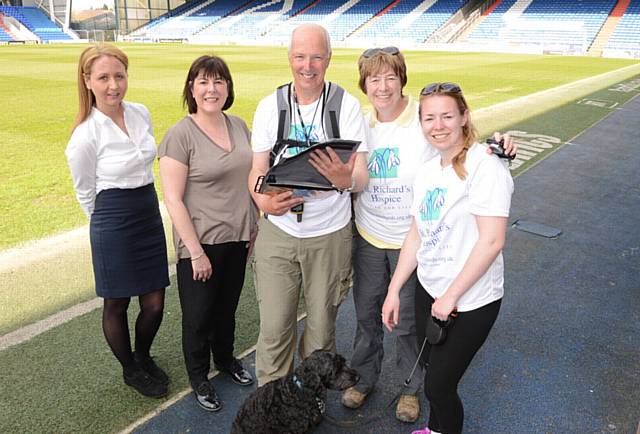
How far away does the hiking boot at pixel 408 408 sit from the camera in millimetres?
2977

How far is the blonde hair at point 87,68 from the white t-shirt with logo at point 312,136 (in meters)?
0.92

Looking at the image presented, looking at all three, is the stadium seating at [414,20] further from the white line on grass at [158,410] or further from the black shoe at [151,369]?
the white line on grass at [158,410]

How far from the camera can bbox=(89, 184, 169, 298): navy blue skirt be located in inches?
112

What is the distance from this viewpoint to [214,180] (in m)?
2.82

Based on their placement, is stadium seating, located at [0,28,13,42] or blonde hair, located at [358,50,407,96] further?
stadium seating, located at [0,28,13,42]

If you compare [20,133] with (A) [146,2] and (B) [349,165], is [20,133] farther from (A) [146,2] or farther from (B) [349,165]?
(A) [146,2]

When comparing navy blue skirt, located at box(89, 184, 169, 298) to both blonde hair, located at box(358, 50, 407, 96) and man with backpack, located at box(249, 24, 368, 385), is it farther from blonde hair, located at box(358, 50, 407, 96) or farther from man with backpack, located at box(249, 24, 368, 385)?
blonde hair, located at box(358, 50, 407, 96)

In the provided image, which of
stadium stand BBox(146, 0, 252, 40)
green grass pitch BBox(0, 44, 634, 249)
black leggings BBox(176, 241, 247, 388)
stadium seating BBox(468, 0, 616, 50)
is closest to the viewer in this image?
black leggings BBox(176, 241, 247, 388)

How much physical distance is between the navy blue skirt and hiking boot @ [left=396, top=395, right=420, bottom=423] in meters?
1.69

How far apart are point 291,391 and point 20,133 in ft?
35.3

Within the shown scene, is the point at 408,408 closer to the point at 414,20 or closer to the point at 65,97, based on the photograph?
the point at 65,97

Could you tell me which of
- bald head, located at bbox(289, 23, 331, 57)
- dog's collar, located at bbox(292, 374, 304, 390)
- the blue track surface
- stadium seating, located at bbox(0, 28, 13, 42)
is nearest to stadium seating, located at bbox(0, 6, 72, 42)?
stadium seating, located at bbox(0, 28, 13, 42)

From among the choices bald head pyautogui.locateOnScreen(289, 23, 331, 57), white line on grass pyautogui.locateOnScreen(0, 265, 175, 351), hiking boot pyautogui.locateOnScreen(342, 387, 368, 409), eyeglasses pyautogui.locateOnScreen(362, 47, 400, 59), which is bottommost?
white line on grass pyautogui.locateOnScreen(0, 265, 175, 351)

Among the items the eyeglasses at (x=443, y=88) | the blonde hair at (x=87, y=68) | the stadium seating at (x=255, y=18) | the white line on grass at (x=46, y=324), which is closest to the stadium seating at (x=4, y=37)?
the stadium seating at (x=255, y=18)
